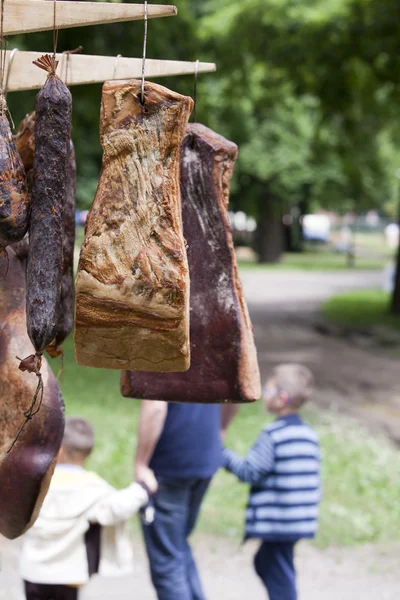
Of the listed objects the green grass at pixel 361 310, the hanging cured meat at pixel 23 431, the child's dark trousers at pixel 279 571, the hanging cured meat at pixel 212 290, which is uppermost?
the hanging cured meat at pixel 212 290

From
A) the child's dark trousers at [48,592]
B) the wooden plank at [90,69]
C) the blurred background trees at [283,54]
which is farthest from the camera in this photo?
the blurred background trees at [283,54]

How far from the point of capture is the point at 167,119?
1855 mm

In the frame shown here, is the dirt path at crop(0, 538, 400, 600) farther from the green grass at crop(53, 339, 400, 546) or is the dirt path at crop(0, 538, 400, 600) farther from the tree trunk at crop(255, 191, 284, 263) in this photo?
the tree trunk at crop(255, 191, 284, 263)

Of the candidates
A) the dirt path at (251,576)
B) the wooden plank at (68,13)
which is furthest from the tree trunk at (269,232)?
the wooden plank at (68,13)

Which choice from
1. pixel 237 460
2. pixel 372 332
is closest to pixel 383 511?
pixel 237 460

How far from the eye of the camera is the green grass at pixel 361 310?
18.7 m

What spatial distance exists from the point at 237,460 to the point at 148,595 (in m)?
1.53

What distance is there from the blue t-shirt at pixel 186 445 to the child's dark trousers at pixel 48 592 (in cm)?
80

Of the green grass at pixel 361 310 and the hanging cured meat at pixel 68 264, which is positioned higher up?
the hanging cured meat at pixel 68 264

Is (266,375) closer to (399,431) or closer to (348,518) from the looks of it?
(399,431)

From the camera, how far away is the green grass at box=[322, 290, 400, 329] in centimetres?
1869

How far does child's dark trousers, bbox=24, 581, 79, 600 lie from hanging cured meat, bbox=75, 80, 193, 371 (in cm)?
239

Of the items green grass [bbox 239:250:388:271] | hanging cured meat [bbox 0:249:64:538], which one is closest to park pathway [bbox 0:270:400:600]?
hanging cured meat [bbox 0:249:64:538]

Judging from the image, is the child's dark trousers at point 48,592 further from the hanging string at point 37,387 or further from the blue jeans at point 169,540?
the hanging string at point 37,387
